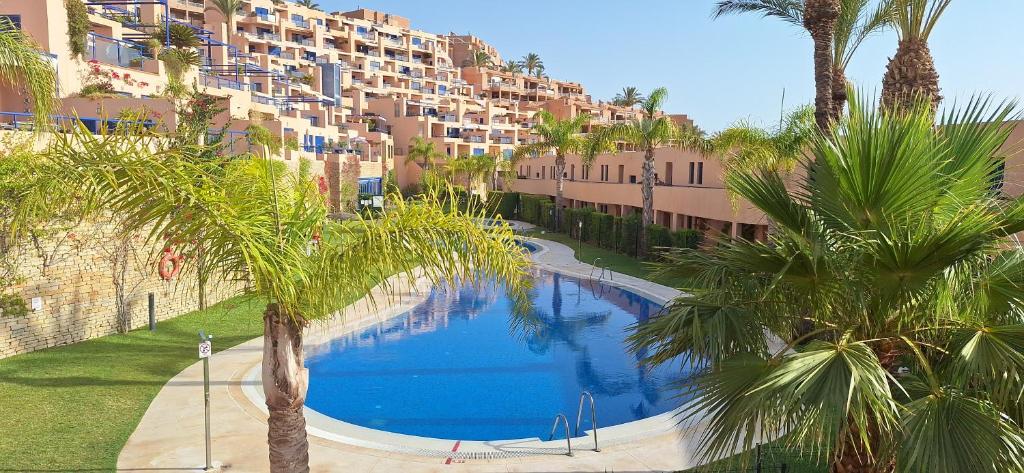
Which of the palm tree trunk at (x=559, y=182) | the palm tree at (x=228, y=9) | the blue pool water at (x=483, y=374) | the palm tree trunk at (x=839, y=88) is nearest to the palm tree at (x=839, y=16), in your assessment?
the palm tree trunk at (x=839, y=88)

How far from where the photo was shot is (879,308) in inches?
199

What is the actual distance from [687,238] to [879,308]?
2363 cm

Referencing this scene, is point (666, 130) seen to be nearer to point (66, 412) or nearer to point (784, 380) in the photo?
point (66, 412)

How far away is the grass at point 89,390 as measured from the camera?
33.0 ft

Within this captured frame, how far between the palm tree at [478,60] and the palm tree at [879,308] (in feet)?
369

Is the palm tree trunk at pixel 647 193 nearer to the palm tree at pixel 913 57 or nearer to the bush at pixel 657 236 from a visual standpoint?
the bush at pixel 657 236

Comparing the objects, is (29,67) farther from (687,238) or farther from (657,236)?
(657,236)

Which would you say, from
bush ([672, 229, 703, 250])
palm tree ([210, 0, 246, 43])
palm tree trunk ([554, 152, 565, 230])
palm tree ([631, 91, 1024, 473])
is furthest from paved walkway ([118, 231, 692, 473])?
palm tree ([210, 0, 246, 43])

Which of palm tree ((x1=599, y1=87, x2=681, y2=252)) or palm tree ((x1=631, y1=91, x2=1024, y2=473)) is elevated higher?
palm tree ((x1=599, y1=87, x2=681, y2=252))

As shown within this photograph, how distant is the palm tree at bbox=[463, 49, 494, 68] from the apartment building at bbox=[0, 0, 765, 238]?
0.91 metres

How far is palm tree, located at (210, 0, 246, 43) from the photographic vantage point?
70594mm

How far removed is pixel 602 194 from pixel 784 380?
38.1 metres

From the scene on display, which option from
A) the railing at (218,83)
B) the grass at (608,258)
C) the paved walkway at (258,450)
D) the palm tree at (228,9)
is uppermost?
the palm tree at (228,9)

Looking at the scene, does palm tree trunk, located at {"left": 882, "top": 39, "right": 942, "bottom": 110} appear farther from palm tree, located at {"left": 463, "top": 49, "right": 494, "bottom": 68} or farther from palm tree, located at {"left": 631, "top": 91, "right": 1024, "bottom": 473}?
palm tree, located at {"left": 463, "top": 49, "right": 494, "bottom": 68}
